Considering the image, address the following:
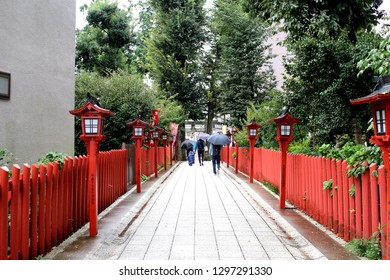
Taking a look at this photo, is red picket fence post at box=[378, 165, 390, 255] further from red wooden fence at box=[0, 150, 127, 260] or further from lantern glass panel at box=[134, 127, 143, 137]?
lantern glass panel at box=[134, 127, 143, 137]

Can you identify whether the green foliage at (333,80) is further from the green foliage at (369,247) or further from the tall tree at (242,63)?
the tall tree at (242,63)

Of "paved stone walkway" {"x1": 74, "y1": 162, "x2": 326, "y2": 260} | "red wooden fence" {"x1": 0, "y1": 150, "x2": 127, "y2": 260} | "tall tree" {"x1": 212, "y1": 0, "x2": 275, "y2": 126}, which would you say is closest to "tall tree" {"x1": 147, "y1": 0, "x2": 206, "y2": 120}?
"tall tree" {"x1": 212, "y1": 0, "x2": 275, "y2": 126}

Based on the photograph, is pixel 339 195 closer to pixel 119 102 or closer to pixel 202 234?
pixel 202 234

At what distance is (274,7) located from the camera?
33.7 ft

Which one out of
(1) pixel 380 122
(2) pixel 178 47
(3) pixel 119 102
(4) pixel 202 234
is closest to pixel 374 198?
(1) pixel 380 122

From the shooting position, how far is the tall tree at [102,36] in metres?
25.3

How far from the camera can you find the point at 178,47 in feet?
108

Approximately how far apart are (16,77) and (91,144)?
15.8ft

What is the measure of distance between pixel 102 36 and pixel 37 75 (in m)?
16.7

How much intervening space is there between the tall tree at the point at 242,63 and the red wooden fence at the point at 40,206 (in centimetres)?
2306

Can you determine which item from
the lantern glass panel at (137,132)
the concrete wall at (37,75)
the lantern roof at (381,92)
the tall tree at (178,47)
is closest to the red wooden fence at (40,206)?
the lantern roof at (381,92)

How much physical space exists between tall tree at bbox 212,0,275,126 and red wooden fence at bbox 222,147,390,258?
2012 centimetres

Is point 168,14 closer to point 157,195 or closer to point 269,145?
point 269,145

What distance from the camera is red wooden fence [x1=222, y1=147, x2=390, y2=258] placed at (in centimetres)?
483
